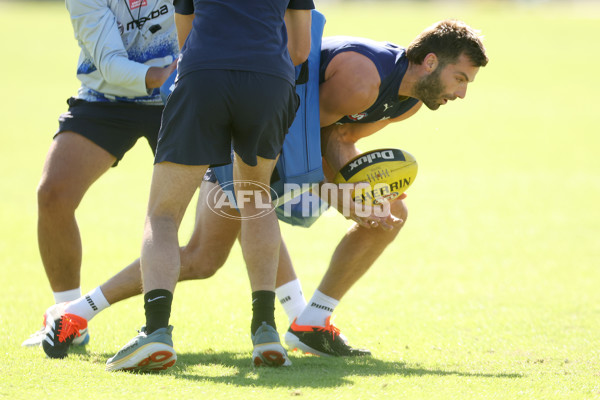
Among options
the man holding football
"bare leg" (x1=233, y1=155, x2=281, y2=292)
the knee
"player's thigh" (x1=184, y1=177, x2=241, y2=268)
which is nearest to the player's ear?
the man holding football

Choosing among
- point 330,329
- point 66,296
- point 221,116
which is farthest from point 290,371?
point 66,296

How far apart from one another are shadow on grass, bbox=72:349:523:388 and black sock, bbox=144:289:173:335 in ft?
0.85

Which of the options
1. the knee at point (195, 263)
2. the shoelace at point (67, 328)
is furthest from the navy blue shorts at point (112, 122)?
the shoelace at point (67, 328)

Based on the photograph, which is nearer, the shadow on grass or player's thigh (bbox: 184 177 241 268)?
the shadow on grass

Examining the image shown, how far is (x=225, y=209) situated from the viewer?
496 centimetres

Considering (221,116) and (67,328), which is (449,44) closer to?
(221,116)

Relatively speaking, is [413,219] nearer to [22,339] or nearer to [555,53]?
[22,339]

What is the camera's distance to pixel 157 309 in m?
3.97

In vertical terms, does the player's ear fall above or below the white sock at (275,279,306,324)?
above

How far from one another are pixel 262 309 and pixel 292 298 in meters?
1.00

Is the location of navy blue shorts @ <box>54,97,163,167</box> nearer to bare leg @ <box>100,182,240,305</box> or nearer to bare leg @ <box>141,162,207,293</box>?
bare leg @ <box>100,182,240,305</box>

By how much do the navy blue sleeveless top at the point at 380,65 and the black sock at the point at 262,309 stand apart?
1.21 metres

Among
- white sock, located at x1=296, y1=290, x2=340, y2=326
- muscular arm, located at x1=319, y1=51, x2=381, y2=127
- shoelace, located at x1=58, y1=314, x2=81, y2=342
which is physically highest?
muscular arm, located at x1=319, y1=51, x2=381, y2=127

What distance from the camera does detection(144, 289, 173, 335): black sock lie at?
396 cm
